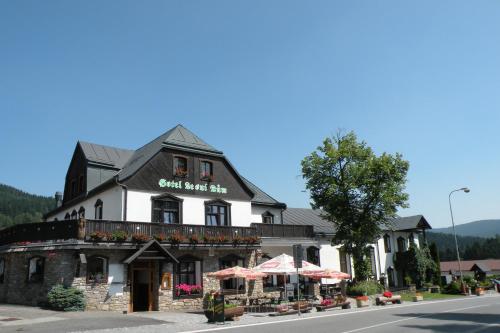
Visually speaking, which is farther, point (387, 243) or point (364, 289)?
point (387, 243)

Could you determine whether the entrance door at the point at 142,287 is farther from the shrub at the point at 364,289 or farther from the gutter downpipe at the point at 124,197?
the shrub at the point at 364,289

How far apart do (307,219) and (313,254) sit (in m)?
6.05

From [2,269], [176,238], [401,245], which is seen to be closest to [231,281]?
[176,238]

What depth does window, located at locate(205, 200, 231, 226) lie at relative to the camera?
95.4ft

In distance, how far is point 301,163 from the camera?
36000mm

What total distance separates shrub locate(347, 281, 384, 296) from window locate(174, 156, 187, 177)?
597 inches

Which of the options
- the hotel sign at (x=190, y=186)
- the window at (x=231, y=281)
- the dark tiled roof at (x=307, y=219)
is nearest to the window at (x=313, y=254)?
the dark tiled roof at (x=307, y=219)

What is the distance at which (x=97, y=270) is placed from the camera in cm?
2253

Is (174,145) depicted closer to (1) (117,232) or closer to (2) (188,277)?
(1) (117,232)

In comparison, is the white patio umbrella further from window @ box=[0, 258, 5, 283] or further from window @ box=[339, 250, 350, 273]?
window @ box=[339, 250, 350, 273]

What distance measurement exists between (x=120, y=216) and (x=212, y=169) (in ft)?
24.9

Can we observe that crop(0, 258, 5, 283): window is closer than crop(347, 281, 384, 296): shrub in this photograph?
Yes

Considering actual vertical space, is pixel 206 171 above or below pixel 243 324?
above

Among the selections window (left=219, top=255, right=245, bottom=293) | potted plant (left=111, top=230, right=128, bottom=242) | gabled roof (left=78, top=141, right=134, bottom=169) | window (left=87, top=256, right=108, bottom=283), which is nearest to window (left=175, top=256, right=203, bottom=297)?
window (left=219, top=255, right=245, bottom=293)
